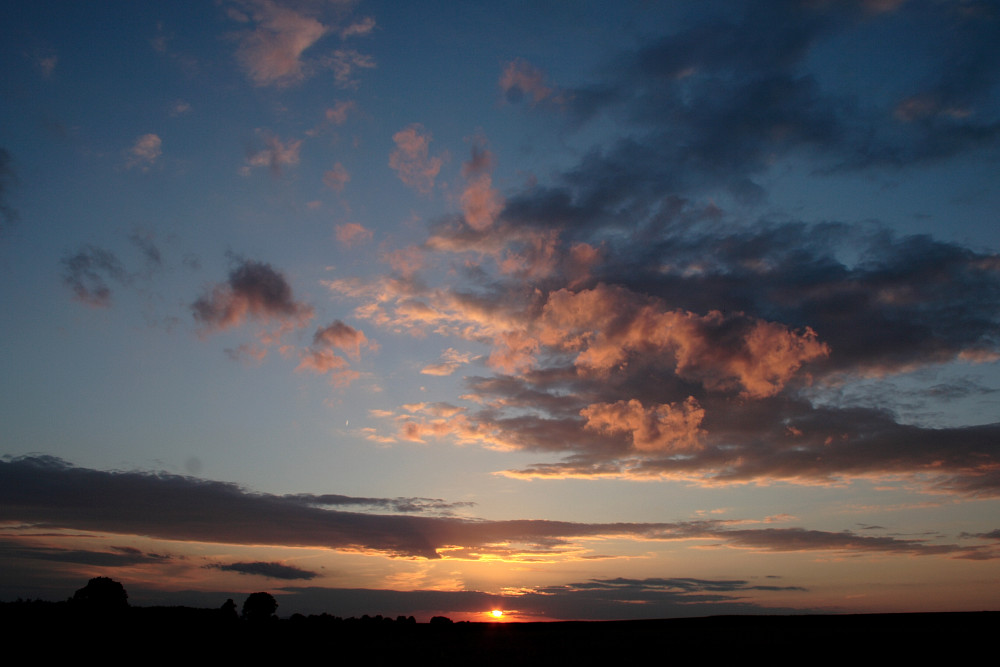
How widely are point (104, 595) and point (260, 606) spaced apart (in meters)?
43.6

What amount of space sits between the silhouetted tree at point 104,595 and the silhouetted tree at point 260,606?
109 ft

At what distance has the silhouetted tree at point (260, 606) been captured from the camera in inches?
6708

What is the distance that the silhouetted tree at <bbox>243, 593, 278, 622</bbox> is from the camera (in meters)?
170

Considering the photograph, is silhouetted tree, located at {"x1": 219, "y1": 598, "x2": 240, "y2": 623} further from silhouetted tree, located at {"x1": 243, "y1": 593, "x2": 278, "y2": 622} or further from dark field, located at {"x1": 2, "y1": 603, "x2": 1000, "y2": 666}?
dark field, located at {"x1": 2, "y1": 603, "x2": 1000, "y2": 666}

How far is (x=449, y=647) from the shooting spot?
276ft

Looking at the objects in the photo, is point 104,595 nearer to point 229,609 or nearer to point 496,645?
point 229,609

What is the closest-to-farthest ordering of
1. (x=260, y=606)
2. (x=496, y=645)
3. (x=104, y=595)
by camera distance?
(x=496, y=645) → (x=104, y=595) → (x=260, y=606)

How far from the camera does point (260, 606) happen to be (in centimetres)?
17550

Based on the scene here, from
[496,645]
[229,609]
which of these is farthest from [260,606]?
[496,645]

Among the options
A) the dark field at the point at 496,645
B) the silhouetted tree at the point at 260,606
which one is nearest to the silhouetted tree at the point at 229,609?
the silhouetted tree at the point at 260,606

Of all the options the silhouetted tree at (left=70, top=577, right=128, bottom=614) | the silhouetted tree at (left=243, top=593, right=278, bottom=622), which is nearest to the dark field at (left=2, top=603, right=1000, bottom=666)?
the silhouetted tree at (left=70, top=577, right=128, bottom=614)

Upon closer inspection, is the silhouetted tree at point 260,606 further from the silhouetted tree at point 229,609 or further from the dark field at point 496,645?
the dark field at point 496,645

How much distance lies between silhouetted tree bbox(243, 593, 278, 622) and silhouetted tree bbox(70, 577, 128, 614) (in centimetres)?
3321

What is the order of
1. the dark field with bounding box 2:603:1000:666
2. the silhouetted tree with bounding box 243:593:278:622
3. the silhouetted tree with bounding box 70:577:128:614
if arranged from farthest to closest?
the silhouetted tree with bounding box 243:593:278:622, the silhouetted tree with bounding box 70:577:128:614, the dark field with bounding box 2:603:1000:666
